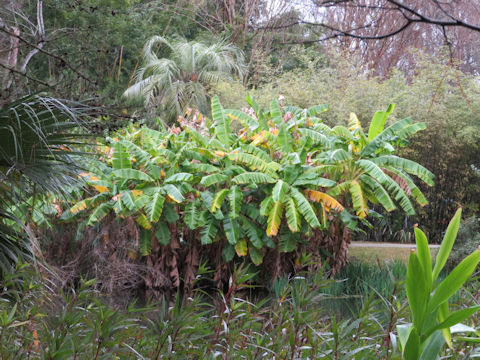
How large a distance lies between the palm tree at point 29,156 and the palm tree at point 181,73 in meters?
15.9

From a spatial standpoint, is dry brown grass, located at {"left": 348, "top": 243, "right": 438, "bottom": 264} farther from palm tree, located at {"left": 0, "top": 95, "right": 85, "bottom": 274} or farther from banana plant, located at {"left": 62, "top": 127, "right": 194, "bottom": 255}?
palm tree, located at {"left": 0, "top": 95, "right": 85, "bottom": 274}

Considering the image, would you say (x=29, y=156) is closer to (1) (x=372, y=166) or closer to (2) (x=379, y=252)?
(1) (x=372, y=166)

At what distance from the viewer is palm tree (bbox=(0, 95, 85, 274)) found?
3.20 metres

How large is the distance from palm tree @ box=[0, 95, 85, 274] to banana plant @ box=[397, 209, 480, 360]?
1.95 metres

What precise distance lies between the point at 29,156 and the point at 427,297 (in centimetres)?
234

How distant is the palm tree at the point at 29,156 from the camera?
10.5 ft

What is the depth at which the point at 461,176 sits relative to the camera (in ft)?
50.1

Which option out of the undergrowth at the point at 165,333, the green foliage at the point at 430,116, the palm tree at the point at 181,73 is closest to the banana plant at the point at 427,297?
the undergrowth at the point at 165,333

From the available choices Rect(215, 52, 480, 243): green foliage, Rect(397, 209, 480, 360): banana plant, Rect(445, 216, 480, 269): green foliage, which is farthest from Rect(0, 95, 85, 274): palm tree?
Rect(215, 52, 480, 243): green foliage

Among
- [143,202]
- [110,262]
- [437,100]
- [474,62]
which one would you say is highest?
[474,62]

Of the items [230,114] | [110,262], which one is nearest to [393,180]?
[230,114]

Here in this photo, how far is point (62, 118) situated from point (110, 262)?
4852 millimetres

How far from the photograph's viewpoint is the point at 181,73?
21.5 metres

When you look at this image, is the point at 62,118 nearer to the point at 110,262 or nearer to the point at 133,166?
the point at 110,262
